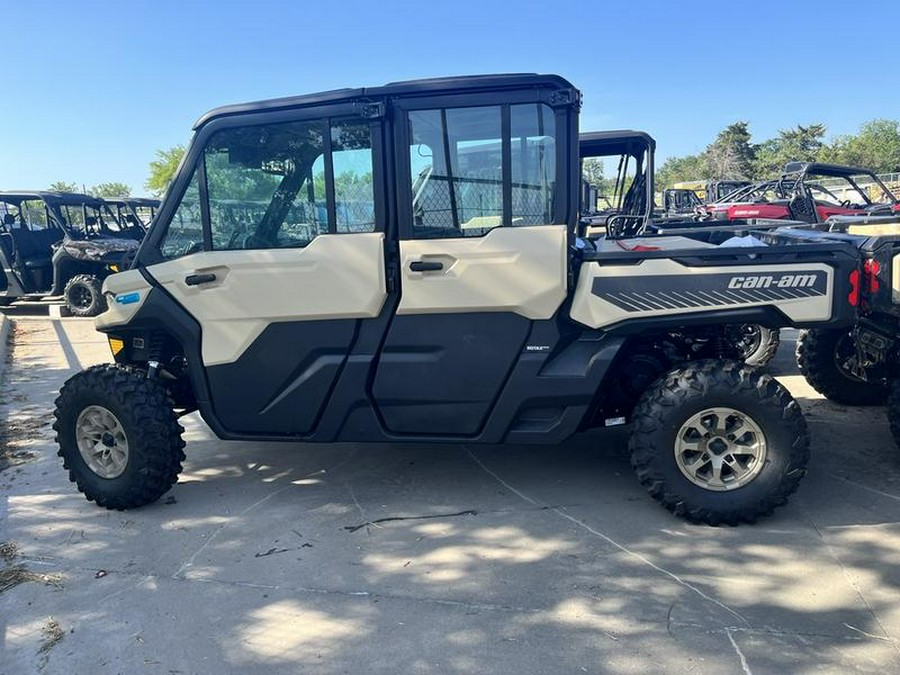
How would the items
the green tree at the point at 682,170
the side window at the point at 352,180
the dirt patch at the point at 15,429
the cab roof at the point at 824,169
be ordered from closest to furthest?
the side window at the point at 352,180, the dirt patch at the point at 15,429, the cab roof at the point at 824,169, the green tree at the point at 682,170

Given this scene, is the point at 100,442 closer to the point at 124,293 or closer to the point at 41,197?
the point at 124,293

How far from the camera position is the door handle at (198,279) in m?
3.78

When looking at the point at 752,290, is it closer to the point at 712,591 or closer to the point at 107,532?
the point at 712,591

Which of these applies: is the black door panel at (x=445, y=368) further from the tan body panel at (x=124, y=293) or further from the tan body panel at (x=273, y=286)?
the tan body panel at (x=124, y=293)

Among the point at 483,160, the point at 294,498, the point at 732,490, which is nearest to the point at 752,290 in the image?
the point at 732,490

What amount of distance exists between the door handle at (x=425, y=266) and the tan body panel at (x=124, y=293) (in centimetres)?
162

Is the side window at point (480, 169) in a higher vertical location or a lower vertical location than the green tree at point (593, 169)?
lower

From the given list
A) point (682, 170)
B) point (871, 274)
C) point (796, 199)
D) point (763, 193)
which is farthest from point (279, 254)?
point (682, 170)

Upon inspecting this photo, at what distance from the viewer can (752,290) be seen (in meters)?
3.42

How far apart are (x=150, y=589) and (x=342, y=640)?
1094mm

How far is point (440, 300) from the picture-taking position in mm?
3588

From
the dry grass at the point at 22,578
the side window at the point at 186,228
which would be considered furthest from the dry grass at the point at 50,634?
the side window at the point at 186,228

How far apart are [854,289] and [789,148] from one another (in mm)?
72534

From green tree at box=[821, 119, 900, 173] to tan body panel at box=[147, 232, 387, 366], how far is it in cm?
5862
